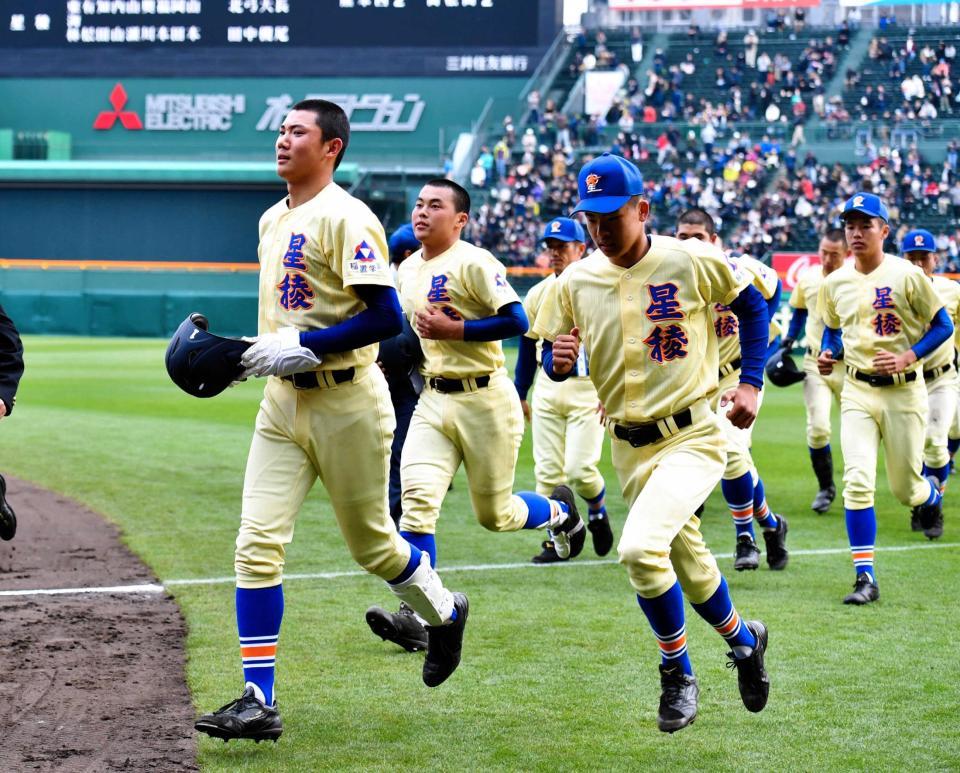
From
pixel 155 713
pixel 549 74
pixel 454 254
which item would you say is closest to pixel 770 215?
Result: pixel 549 74

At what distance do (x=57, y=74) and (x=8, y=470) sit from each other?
129 feet

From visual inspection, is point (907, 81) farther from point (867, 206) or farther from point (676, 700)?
point (676, 700)

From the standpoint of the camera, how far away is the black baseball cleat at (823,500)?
10846 millimetres

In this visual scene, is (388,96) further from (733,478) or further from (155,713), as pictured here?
(155,713)

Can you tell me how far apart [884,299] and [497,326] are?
2.69m

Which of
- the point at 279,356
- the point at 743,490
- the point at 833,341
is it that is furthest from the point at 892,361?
the point at 279,356

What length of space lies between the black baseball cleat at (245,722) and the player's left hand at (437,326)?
2247 millimetres

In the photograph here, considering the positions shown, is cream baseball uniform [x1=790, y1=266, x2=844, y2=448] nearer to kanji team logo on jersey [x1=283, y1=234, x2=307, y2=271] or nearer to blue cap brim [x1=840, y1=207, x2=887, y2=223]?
blue cap brim [x1=840, y1=207, x2=887, y2=223]

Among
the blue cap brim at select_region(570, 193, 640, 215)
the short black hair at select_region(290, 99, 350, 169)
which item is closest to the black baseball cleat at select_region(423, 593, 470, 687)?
the blue cap brim at select_region(570, 193, 640, 215)

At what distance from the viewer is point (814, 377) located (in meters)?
11.6

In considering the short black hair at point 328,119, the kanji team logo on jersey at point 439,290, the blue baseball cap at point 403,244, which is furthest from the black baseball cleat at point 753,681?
the blue baseball cap at point 403,244

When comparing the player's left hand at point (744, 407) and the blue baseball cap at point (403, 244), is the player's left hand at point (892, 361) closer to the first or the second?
the player's left hand at point (744, 407)

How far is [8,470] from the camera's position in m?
12.8

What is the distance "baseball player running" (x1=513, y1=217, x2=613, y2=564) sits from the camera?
8.85 metres
